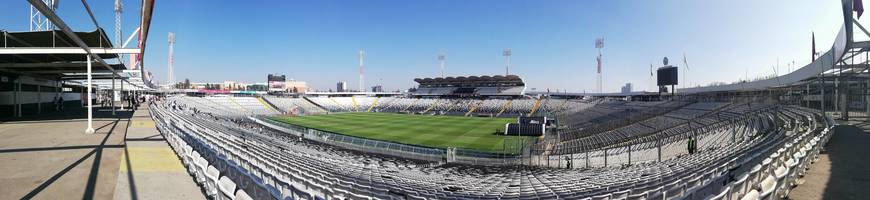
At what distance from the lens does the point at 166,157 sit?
8672mm

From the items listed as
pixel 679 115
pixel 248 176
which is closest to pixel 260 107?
pixel 679 115

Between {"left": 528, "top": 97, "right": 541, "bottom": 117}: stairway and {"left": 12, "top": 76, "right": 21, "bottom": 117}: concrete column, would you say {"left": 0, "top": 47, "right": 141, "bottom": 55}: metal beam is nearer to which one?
{"left": 12, "top": 76, "right": 21, "bottom": 117}: concrete column

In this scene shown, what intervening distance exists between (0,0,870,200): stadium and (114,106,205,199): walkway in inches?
1.7

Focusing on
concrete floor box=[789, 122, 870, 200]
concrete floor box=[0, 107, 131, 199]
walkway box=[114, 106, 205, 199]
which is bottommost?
concrete floor box=[789, 122, 870, 200]

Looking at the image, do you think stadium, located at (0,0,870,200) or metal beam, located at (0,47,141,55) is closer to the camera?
stadium, located at (0,0,870,200)

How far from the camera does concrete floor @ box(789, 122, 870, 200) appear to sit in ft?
19.3

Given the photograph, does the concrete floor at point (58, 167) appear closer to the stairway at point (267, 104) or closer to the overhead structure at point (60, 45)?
the overhead structure at point (60, 45)

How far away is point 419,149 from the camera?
20859 mm

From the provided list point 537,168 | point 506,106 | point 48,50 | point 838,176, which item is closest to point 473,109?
point 506,106

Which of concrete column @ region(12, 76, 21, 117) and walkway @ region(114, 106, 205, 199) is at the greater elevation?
concrete column @ region(12, 76, 21, 117)

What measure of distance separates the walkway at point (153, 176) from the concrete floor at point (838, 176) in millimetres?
9201

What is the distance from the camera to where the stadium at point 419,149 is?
5754 millimetres

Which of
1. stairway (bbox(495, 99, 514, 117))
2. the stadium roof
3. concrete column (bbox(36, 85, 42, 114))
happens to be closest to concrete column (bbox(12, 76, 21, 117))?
concrete column (bbox(36, 85, 42, 114))

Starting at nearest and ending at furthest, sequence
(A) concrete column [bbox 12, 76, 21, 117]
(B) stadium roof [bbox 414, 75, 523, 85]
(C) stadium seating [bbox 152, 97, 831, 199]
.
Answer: (C) stadium seating [bbox 152, 97, 831, 199] < (A) concrete column [bbox 12, 76, 21, 117] < (B) stadium roof [bbox 414, 75, 523, 85]
